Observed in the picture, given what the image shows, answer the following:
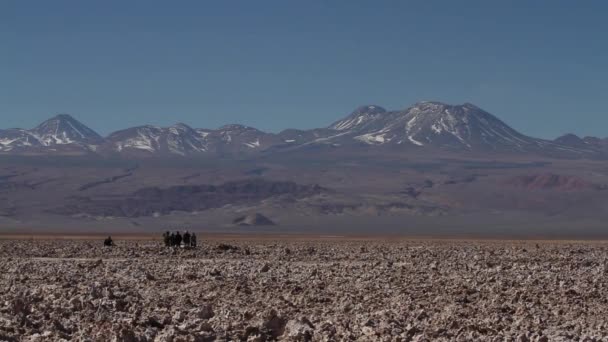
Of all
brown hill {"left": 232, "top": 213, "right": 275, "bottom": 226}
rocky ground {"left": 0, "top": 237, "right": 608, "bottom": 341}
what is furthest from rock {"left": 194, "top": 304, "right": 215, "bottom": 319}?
brown hill {"left": 232, "top": 213, "right": 275, "bottom": 226}

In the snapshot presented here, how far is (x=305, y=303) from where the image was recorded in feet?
57.2

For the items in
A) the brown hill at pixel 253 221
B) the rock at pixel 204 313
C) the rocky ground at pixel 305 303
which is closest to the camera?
the rocky ground at pixel 305 303

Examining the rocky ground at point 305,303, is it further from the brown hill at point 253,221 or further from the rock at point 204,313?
the brown hill at point 253,221

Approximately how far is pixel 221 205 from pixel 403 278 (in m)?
171

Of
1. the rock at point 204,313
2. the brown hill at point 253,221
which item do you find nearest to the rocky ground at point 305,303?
the rock at point 204,313

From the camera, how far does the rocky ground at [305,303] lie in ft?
43.4

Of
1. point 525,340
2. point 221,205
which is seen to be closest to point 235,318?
point 525,340

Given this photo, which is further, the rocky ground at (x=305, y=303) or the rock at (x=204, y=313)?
the rock at (x=204, y=313)

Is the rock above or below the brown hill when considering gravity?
below

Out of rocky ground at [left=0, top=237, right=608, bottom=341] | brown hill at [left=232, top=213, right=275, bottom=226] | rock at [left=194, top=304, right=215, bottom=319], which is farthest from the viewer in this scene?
brown hill at [left=232, top=213, right=275, bottom=226]

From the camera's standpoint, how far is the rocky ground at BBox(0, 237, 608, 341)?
13.2 meters

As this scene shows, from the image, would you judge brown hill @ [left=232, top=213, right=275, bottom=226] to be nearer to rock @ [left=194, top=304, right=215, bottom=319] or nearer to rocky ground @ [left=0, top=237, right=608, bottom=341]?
rocky ground @ [left=0, top=237, right=608, bottom=341]

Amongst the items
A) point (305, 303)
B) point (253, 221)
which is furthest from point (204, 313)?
point (253, 221)

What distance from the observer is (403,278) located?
73.3 feet
